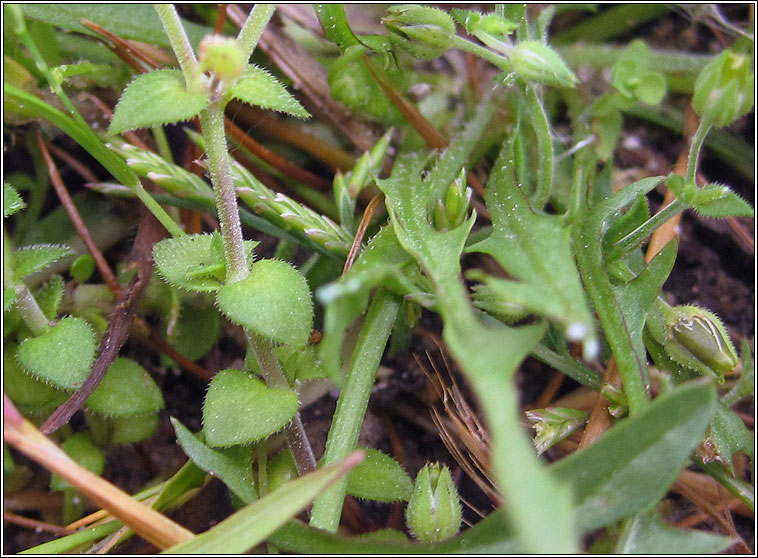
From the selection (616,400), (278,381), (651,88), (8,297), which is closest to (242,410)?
(278,381)

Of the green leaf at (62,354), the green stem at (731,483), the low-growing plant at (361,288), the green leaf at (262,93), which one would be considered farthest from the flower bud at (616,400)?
the green leaf at (62,354)

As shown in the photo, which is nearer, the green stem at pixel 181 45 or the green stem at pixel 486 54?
the green stem at pixel 181 45

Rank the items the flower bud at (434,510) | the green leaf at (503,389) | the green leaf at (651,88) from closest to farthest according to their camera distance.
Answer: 1. the green leaf at (503,389)
2. the flower bud at (434,510)
3. the green leaf at (651,88)

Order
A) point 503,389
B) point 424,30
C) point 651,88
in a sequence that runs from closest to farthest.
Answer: point 503,389
point 424,30
point 651,88

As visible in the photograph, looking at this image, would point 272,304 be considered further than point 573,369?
No

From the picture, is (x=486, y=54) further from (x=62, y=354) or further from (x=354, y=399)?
(x=62, y=354)

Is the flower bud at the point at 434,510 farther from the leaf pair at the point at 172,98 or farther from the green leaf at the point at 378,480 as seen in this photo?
the leaf pair at the point at 172,98

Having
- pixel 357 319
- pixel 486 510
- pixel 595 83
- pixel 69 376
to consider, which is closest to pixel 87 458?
pixel 69 376
